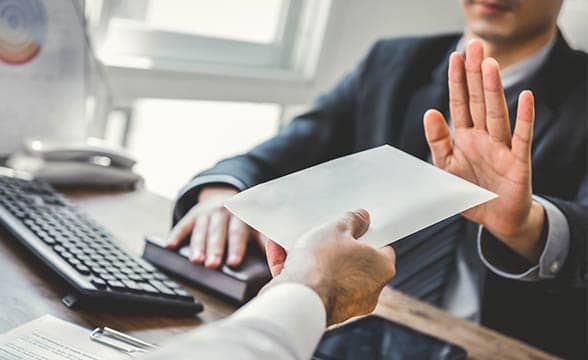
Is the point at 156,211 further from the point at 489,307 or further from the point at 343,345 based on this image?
the point at 489,307

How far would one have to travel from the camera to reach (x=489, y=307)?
164 cm

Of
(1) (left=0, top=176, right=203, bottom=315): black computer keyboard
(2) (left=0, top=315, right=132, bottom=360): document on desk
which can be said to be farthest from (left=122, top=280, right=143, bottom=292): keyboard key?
(2) (left=0, top=315, right=132, bottom=360): document on desk

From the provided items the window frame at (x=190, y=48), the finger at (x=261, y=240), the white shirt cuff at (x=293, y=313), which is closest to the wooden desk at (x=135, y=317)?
the finger at (x=261, y=240)

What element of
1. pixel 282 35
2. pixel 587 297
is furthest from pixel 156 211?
pixel 282 35

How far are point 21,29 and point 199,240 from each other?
565mm

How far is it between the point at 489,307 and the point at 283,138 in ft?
1.75

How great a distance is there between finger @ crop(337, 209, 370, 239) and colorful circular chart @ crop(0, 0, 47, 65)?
0.88 meters

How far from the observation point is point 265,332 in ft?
1.82

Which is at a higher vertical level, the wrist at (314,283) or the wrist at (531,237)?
the wrist at (314,283)

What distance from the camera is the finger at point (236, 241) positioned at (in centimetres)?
118

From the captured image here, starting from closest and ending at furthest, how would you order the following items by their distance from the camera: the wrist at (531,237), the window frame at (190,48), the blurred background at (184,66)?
1. the wrist at (531,237)
2. the blurred background at (184,66)
3. the window frame at (190,48)

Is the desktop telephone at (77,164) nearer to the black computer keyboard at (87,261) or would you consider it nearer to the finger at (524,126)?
the black computer keyboard at (87,261)

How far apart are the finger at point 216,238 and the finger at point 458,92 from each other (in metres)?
0.38

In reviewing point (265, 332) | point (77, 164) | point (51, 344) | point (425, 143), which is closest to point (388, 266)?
point (265, 332)
